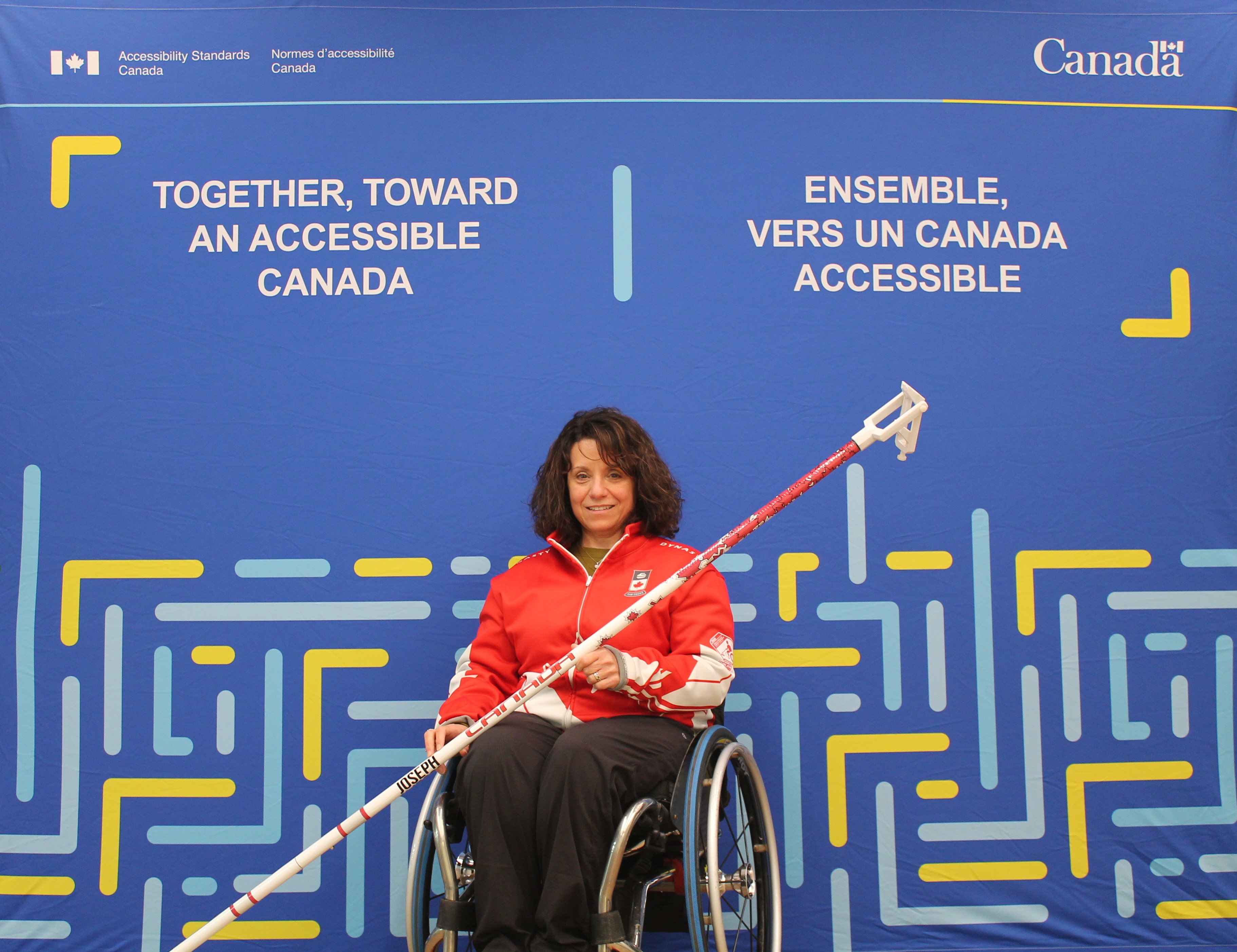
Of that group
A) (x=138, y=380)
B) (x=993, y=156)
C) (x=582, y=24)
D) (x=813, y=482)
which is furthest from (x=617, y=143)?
(x=138, y=380)

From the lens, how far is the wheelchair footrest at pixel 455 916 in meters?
1.50

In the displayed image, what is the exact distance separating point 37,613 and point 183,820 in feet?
1.84

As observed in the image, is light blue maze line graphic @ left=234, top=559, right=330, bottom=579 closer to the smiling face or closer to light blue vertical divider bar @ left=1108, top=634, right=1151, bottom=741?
the smiling face

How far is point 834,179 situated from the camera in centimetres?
229

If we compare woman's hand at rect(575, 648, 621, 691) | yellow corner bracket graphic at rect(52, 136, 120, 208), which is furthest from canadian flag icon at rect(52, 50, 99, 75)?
woman's hand at rect(575, 648, 621, 691)

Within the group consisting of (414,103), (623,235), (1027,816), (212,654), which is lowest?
(1027,816)

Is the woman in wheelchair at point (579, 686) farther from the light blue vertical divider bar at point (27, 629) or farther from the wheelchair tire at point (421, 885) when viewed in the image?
the light blue vertical divider bar at point (27, 629)

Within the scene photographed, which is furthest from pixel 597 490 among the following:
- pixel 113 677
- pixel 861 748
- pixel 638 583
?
pixel 113 677

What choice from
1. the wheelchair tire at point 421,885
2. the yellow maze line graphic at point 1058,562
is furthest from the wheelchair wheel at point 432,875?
the yellow maze line graphic at point 1058,562

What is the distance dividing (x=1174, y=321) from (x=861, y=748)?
3.96 feet

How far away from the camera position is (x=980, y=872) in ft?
7.13

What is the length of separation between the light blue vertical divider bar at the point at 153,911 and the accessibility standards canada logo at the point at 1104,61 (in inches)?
106

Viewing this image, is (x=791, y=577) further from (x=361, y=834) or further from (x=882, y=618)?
(x=361, y=834)

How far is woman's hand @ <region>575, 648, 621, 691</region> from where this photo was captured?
64.7 inches
